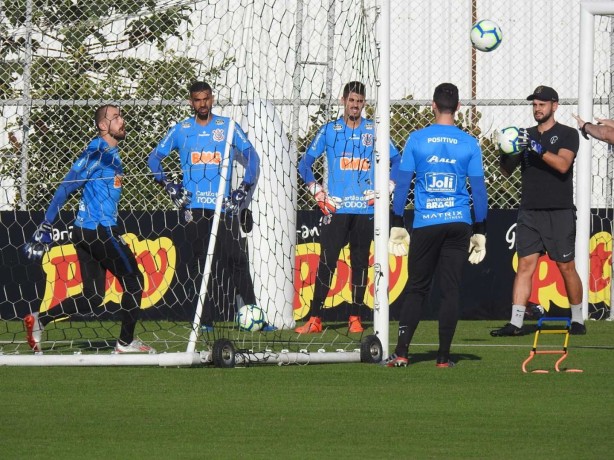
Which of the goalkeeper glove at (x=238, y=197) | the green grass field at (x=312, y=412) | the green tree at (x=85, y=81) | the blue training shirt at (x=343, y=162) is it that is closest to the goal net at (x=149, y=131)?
the green tree at (x=85, y=81)

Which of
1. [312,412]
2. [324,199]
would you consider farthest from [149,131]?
[312,412]

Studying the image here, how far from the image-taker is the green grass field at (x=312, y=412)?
19.3 ft

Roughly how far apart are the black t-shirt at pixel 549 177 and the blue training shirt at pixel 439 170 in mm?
2766

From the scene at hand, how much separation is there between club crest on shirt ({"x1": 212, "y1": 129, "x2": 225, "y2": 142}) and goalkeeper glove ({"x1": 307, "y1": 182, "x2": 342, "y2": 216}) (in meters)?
0.95

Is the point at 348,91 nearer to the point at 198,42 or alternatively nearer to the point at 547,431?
the point at 198,42

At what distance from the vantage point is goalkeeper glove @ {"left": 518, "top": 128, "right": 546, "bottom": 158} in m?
11.0

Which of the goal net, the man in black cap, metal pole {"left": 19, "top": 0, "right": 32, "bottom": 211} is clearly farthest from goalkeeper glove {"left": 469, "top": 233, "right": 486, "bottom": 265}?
metal pole {"left": 19, "top": 0, "right": 32, "bottom": 211}

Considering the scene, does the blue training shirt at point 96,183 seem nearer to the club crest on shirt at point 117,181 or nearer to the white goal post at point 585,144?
the club crest on shirt at point 117,181

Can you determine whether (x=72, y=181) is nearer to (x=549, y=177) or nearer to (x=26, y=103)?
(x=26, y=103)

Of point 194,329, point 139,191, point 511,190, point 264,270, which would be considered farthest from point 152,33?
point 194,329

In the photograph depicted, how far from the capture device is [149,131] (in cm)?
1455

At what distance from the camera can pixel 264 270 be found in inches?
509

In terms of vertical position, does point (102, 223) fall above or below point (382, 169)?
below

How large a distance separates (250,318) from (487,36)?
136 inches
